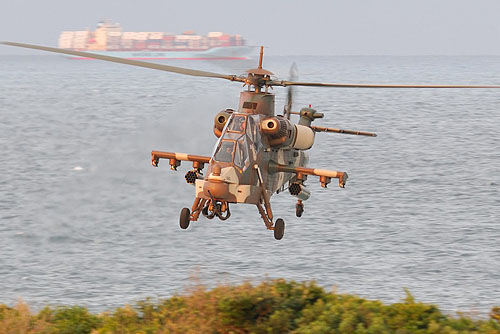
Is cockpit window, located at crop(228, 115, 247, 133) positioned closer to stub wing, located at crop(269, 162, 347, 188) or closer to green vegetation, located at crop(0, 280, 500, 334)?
stub wing, located at crop(269, 162, 347, 188)

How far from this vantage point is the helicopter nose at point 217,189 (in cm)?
2397

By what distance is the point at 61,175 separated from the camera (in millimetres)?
100500

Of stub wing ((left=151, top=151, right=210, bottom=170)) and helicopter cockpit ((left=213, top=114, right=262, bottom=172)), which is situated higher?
helicopter cockpit ((left=213, top=114, right=262, bottom=172))

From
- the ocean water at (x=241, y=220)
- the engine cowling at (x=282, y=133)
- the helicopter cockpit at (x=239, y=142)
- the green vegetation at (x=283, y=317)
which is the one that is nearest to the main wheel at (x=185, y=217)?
the helicopter cockpit at (x=239, y=142)

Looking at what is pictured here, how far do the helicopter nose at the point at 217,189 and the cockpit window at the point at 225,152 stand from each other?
1016 millimetres

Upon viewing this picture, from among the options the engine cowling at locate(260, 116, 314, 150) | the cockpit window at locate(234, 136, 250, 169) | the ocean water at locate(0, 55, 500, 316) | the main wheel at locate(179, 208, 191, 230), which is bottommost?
the ocean water at locate(0, 55, 500, 316)

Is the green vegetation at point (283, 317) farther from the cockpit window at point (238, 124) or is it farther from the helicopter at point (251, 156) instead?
the cockpit window at point (238, 124)

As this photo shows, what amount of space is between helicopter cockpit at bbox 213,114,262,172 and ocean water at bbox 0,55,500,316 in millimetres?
2017

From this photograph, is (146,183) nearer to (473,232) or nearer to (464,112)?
(473,232)

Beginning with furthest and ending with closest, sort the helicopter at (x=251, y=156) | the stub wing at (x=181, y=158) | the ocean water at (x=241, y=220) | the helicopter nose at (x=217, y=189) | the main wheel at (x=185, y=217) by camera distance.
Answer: the ocean water at (x=241, y=220), the stub wing at (x=181, y=158), the main wheel at (x=185, y=217), the helicopter at (x=251, y=156), the helicopter nose at (x=217, y=189)

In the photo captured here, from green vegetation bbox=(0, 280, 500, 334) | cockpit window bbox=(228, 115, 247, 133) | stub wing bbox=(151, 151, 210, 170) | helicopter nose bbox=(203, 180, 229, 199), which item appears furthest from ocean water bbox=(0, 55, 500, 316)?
helicopter nose bbox=(203, 180, 229, 199)

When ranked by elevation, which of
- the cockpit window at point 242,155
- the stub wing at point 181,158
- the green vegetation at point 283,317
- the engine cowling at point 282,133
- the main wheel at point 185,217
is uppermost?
the engine cowling at point 282,133

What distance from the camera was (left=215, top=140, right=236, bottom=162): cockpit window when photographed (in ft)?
81.4

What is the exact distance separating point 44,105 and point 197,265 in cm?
11676
